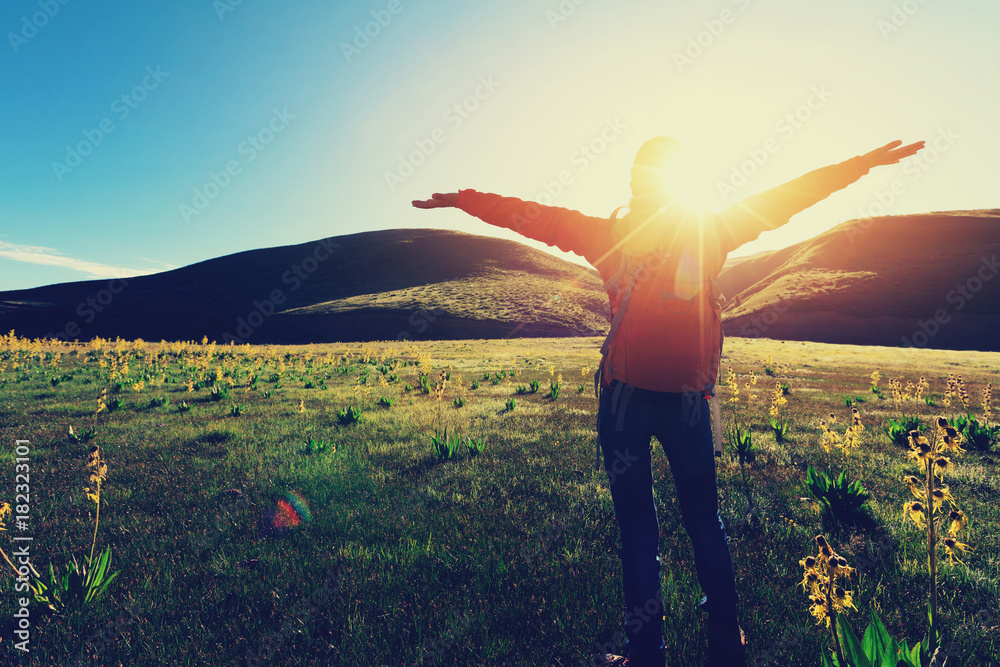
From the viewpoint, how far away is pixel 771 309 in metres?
84.4

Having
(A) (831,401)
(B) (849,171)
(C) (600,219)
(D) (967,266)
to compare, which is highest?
(D) (967,266)

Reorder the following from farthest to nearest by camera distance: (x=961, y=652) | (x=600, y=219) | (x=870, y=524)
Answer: (x=870, y=524), (x=600, y=219), (x=961, y=652)

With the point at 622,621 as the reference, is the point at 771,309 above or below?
above

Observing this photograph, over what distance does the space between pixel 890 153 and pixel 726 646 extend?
3125 mm

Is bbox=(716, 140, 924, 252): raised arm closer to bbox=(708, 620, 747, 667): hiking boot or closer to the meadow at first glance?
bbox=(708, 620, 747, 667): hiking boot

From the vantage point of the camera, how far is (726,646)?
7.80ft

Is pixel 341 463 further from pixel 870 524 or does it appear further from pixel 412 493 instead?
pixel 870 524

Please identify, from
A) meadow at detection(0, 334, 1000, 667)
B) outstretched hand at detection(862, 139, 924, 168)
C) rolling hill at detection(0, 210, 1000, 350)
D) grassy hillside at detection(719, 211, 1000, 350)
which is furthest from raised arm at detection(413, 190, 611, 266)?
grassy hillside at detection(719, 211, 1000, 350)

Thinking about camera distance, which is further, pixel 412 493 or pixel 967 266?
pixel 967 266

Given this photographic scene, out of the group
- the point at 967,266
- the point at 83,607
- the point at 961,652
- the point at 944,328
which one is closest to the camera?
the point at 961,652

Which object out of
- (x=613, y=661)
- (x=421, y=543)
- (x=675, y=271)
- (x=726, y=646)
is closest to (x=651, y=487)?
(x=726, y=646)

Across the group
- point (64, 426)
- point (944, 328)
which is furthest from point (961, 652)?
point (944, 328)

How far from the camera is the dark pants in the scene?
2414mm

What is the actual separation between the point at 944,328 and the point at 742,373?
78.4 m
